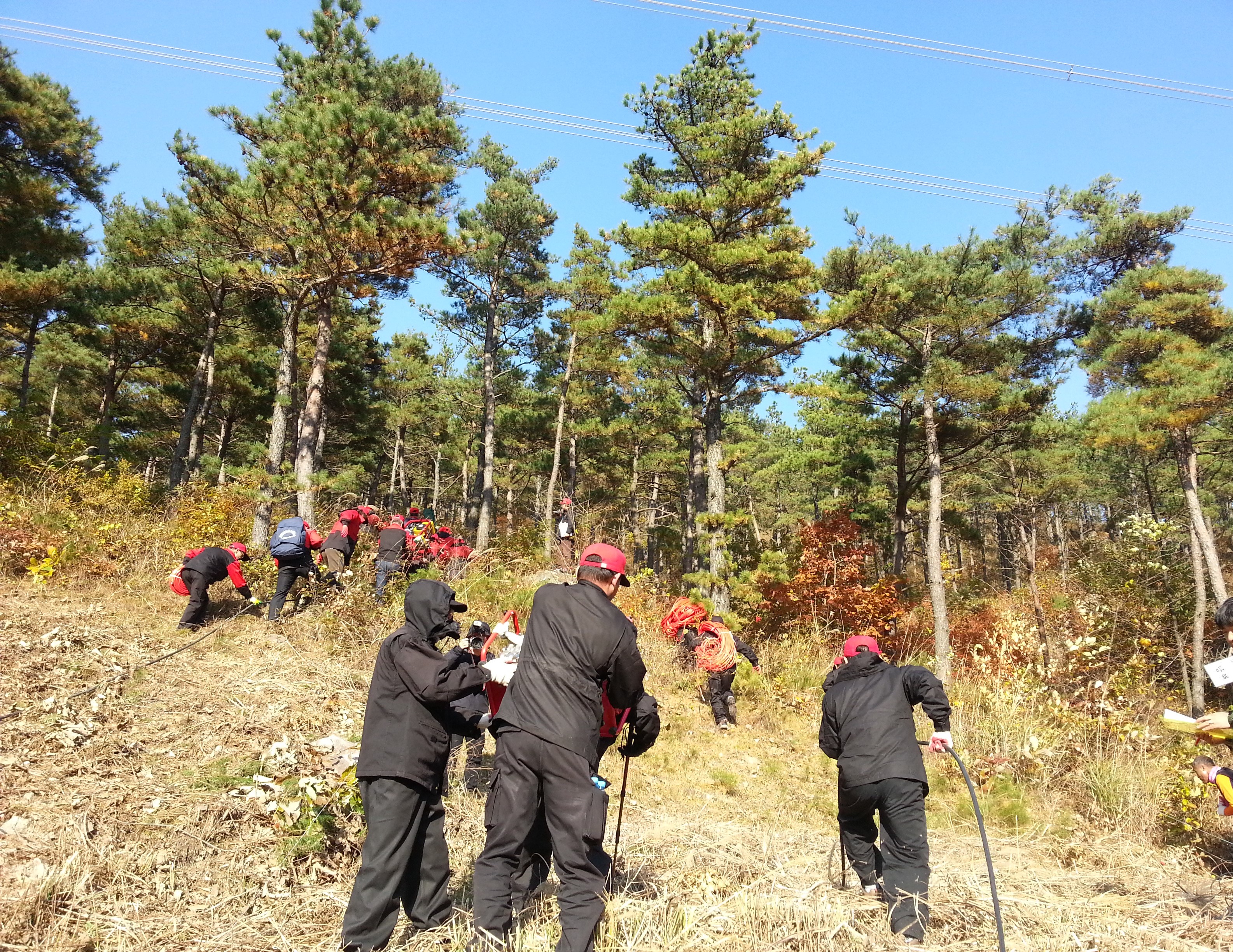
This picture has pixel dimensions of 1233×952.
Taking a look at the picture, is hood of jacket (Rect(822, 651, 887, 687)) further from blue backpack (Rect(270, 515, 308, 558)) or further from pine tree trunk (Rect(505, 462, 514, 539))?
pine tree trunk (Rect(505, 462, 514, 539))

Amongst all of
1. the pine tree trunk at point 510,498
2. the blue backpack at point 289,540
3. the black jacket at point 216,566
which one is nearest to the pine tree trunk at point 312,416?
the blue backpack at point 289,540

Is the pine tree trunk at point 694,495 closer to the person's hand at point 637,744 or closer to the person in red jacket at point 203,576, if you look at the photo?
the person in red jacket at point 203,576

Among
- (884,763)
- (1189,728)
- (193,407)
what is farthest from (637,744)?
(193,407)

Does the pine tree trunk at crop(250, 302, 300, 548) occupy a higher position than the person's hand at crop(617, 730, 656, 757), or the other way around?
the pine tree trunk at crop(250, 302, 300, 548)

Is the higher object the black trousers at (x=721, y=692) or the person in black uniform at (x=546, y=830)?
the person in black uniform at (x=546, y=830)

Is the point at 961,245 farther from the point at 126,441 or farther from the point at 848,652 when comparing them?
the point at 126,441

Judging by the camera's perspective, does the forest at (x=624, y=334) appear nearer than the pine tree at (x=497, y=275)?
Yes

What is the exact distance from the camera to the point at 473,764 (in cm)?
626

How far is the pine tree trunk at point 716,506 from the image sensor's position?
1339cm

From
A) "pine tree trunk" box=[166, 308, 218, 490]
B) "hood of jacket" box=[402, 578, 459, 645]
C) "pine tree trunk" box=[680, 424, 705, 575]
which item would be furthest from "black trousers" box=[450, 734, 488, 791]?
"pine tree trunk" box=[166, 308, 218, 490]

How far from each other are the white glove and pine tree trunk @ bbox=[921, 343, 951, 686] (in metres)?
12.9

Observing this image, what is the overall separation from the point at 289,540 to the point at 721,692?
6281mm

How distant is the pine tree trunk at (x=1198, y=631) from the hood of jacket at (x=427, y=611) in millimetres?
16011

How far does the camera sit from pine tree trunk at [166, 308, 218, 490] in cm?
1669
